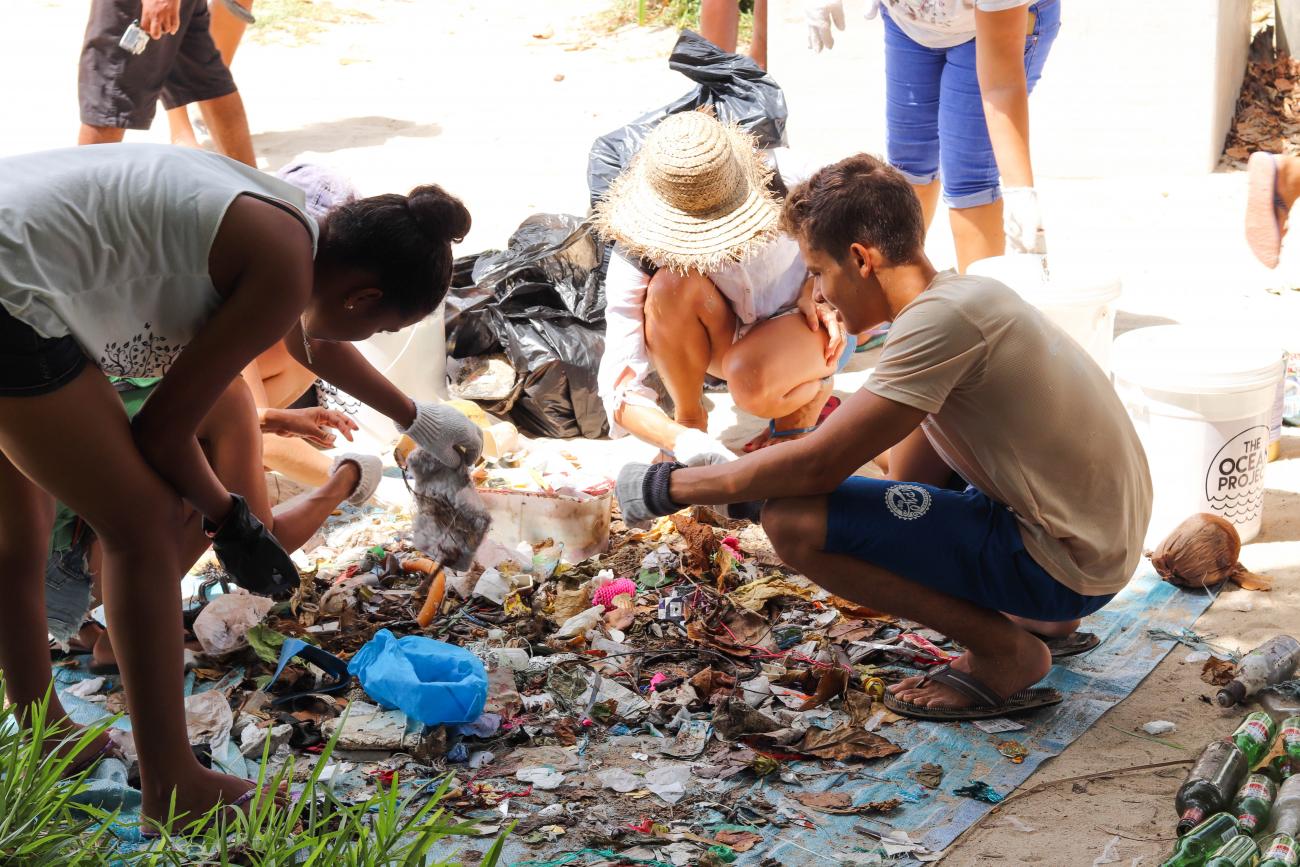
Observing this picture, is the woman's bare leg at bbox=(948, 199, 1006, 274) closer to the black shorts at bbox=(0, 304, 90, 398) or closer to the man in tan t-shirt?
the man in tan t-shirt

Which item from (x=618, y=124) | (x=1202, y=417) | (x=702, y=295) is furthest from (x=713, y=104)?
(x=618, y=124)

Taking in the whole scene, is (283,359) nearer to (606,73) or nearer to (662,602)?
(662,602)

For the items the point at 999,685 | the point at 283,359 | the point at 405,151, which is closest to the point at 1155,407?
the point at 999,685

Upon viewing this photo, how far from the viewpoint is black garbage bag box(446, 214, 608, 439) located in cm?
439

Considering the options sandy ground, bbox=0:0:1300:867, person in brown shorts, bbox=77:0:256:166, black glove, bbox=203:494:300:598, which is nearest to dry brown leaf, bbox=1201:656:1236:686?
sandy ground, bbox=0:0:1300:867

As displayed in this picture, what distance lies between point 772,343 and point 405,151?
490cm

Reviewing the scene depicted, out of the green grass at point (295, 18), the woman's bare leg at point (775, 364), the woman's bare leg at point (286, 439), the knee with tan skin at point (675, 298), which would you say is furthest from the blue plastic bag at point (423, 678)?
the green grass at point (295, 18)

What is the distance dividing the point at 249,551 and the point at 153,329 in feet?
1.42

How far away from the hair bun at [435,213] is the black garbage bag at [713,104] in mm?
1703

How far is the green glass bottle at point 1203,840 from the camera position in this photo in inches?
83.0

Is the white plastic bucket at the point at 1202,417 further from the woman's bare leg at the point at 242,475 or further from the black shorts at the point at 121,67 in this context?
the black shorts at the point at 121,67

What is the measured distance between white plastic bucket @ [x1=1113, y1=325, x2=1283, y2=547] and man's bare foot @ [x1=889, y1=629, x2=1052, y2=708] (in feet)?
2.89

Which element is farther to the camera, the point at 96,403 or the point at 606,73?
the point at 606,73

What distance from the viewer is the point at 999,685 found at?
269cm
